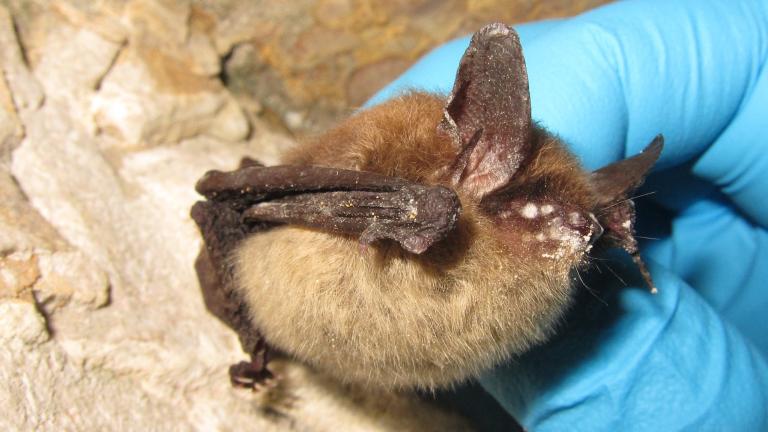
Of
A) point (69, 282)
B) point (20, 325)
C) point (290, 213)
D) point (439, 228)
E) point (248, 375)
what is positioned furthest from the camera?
point (248, 375)

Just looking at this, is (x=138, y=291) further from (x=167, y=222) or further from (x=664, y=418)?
(x=664, y=418)

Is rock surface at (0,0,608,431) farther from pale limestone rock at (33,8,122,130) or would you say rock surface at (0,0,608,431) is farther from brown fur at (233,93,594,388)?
brown fur at (233,93,594,388)

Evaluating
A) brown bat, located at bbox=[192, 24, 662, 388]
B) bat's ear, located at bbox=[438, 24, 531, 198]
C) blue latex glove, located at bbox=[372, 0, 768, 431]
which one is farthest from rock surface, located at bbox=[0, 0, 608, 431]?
bat's ear, located at bbox=[438, 24, 531, 198]

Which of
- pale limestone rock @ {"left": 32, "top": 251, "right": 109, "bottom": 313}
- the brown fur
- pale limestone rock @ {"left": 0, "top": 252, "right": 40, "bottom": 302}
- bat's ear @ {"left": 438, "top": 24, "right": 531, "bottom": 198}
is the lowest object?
pale limestone rock @ {"left": 32, "top": 251, "right": 109, "bottom": 313}

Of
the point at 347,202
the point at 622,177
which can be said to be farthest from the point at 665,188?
the point at 347,202

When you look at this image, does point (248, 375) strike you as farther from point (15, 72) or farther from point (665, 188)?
point (665, 188)

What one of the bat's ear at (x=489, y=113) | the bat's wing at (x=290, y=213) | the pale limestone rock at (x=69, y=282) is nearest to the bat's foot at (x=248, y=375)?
the bat's wing at (x=290, y=213)

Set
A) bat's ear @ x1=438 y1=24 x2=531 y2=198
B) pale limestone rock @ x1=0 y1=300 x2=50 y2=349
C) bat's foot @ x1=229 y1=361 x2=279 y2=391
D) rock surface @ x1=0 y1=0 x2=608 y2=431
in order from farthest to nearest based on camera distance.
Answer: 1. bat's foot @ x1=229 y1=361 x2=279 y2=391
2. rock surface @ x1=0 y1=0 x2=608 y2=431
3. pale limestone rock @ x1=0 y1=300 x2=50 y2=349
4. bat's ear @ x1=438 y1=24 x2=531 y2=198
